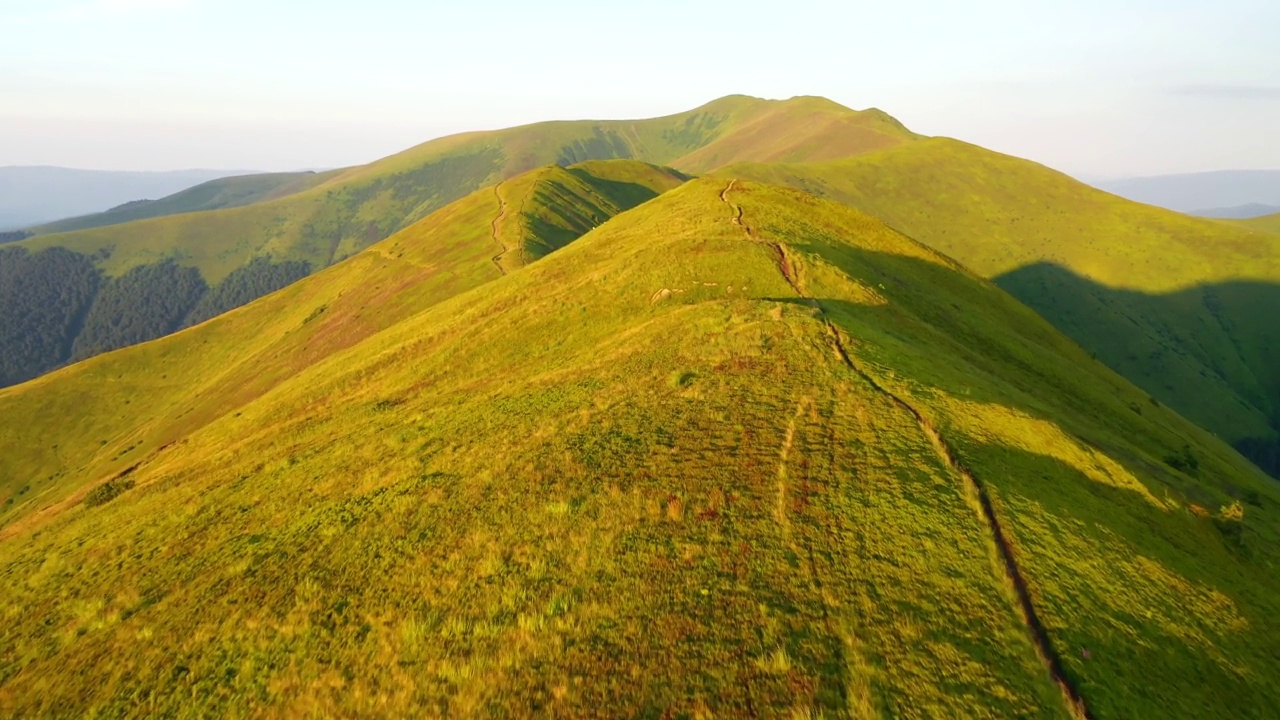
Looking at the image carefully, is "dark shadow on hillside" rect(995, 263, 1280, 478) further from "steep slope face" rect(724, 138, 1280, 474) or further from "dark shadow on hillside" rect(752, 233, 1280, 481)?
"dark shadow on hillside" rect(752, 233, 1280, 481)

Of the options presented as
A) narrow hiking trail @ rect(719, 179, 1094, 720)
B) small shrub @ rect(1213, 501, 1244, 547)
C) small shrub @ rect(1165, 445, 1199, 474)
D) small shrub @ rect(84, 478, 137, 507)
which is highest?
narrow hiking trail @ rect(719, 179, 1094, 720)

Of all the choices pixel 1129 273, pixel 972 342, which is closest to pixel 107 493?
pixel 972 342

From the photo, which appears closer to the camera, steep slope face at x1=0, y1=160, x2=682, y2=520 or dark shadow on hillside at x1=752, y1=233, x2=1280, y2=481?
dark shadow on hillside at x1=752, y1=233, x2=1280, y2=481

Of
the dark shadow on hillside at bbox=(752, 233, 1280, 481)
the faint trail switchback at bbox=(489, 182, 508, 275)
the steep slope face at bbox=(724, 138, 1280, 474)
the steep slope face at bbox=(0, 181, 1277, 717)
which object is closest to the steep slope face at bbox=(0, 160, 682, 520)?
the faint trail switchback at bbox=(489, 182, 508, 275)

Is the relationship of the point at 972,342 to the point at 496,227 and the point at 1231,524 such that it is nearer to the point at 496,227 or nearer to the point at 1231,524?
the point at 1231,524

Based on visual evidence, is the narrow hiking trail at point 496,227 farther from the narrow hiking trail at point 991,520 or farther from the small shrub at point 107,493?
the narrow hiking trail at point 991,520

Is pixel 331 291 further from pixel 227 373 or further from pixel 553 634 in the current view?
pixel 553 634
